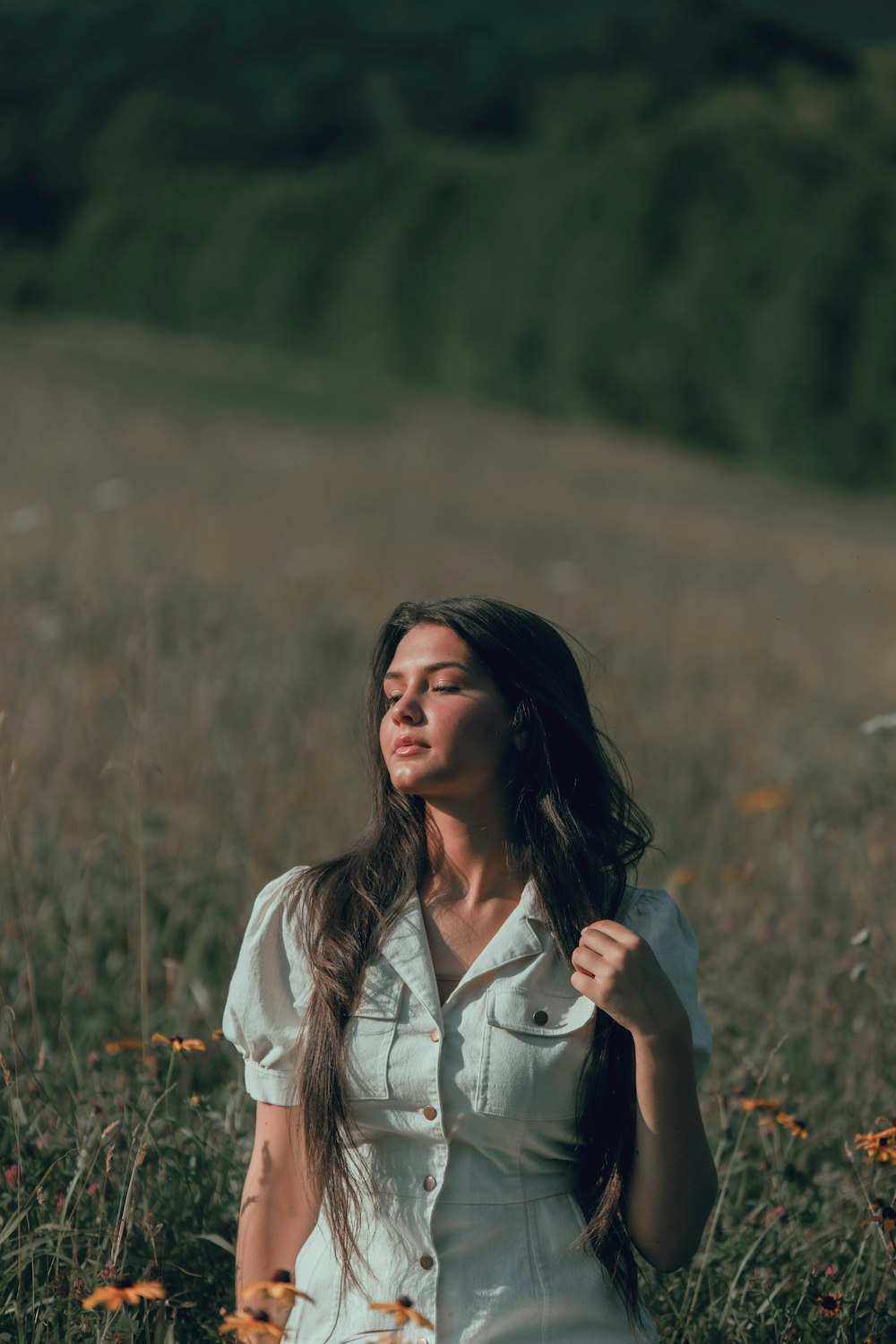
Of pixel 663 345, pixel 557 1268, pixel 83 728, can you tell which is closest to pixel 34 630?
pixel 83 728

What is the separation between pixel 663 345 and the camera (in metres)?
52.6

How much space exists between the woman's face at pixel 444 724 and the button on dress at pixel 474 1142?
0.62 feet

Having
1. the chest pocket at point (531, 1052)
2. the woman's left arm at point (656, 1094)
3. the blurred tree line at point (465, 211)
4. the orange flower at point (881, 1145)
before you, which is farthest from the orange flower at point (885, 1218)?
A: the blurred tree line at point (465, 211)

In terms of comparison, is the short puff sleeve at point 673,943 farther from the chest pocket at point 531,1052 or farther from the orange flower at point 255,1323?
the orange flower at point 255,1323

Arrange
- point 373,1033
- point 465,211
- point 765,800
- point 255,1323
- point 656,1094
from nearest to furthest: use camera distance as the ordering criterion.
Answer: point 255,1323 → point 656,1094 → point 373,1033 → point 765,800 → point 465,211

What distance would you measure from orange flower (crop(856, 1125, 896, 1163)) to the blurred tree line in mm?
43960

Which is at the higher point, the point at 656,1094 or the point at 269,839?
the point at 656,1094

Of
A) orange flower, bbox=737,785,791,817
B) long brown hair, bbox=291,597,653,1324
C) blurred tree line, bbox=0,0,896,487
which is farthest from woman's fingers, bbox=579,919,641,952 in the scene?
blurred tree line, bbox=0,0,896,487

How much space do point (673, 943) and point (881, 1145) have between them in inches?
17.7

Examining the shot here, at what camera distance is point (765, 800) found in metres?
4.28

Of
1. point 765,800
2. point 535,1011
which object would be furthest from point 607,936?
point 765,800

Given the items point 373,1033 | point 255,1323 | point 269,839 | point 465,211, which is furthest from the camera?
point 465,211

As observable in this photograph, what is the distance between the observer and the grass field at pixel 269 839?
2.12m

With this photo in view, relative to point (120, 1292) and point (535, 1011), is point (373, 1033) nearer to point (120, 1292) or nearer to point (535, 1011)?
point (535, 1011)
